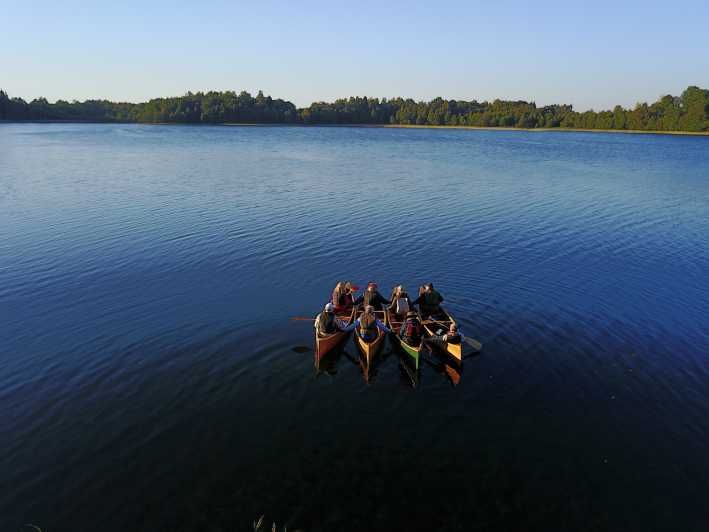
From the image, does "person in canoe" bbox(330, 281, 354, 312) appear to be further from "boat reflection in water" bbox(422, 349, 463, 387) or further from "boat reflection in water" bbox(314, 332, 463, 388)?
"boat reflection in water" bbox(422, 349, 463, 387)

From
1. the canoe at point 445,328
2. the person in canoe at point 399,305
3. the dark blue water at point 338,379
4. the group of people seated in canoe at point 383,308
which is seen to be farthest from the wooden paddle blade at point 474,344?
the person in canoe at point 399,305

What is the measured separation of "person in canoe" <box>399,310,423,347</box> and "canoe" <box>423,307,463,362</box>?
841mm

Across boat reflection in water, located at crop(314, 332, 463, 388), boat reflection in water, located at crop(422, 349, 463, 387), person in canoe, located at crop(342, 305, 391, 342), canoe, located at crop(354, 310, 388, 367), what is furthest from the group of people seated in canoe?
boat reflection in water, located at crop(314, 332, 463, 388)

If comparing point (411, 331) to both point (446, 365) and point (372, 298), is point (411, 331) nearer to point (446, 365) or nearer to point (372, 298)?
point (446, 365)

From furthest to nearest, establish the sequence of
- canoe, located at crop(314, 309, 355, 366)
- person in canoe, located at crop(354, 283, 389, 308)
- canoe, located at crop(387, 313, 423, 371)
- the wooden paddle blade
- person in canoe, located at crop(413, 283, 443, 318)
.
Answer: person in canoe, located at crop(354, 283, 389, 308), person in canoe, located at crop(413, 283, 443, 318), the wooden paddle blade, canoe, located at crop(314, 309, 355, 366), canoe, located at crop(387, 313, 423, 371)

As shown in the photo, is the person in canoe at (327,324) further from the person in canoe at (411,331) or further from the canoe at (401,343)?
the person in canoe at (411,331)

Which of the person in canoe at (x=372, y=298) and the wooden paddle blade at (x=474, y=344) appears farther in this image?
the person in canoe at (x=372, y=298)

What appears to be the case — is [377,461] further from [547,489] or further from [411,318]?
[411,318]

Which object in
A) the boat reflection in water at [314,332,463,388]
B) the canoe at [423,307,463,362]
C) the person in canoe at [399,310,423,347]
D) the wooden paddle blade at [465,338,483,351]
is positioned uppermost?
the person in canoe at [399,310,423,347]

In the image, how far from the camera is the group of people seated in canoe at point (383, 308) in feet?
66.8

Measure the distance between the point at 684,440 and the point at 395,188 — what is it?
149 ft

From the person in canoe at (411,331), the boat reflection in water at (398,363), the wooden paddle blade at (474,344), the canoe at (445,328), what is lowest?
the boat reflection in water at (398,363)

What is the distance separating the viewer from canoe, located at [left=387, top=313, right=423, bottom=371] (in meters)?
19.6

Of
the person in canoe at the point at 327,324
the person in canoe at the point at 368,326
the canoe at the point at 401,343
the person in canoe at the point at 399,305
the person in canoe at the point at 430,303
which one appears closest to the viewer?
the canoe at the point at 401,343
